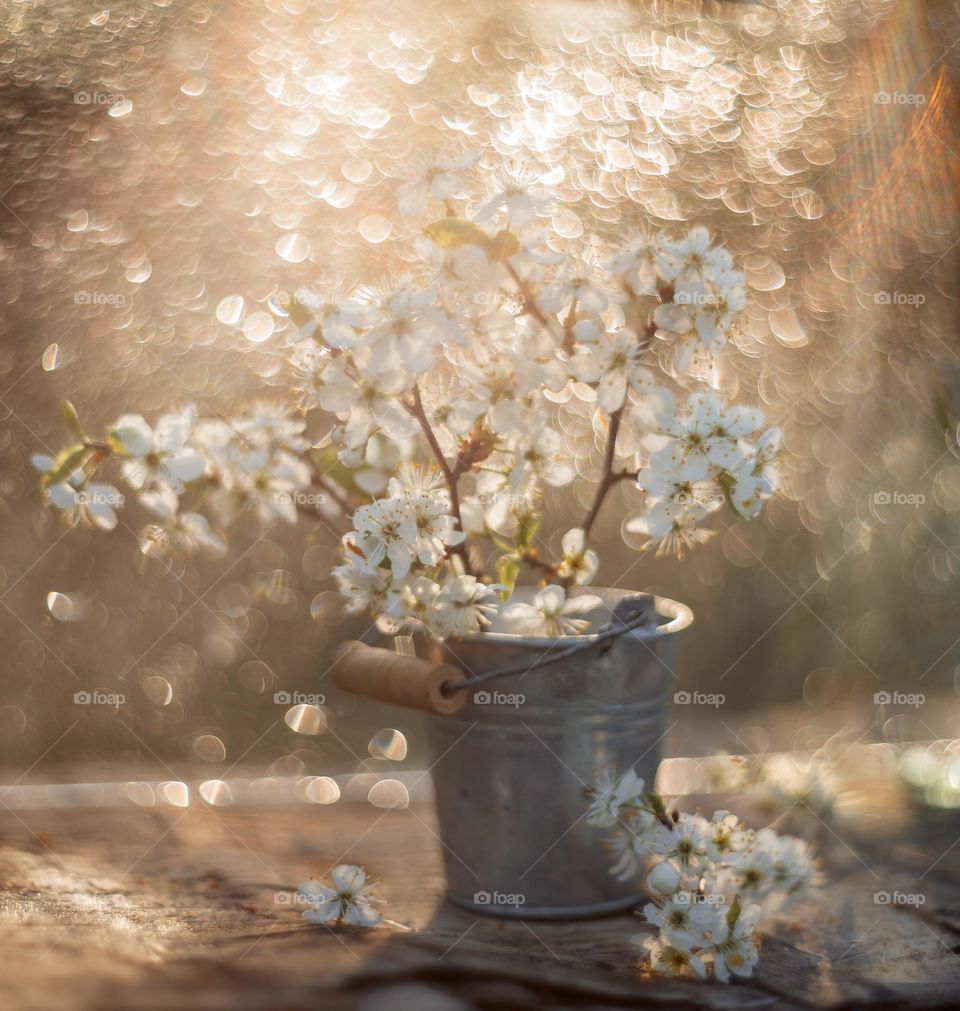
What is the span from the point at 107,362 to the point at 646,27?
81 centimetres

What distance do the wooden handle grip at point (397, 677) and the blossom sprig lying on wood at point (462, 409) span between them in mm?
28

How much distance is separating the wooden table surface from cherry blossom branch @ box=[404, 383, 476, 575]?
0.26m

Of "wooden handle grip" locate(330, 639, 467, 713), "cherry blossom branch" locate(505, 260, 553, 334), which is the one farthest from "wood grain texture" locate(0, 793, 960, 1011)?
"cherry blossom branch" locate(505, 260, 553, 334)

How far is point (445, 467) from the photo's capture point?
73cm

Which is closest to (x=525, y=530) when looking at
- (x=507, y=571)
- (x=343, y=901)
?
(x=507, y=571)

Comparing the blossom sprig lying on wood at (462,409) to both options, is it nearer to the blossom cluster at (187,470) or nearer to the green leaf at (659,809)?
the blossom cluster at (187,470)

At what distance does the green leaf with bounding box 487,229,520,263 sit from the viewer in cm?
67

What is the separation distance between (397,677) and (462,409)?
0.19m

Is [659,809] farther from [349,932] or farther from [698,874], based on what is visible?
[349,932]

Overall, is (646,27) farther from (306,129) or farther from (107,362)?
(107,362)

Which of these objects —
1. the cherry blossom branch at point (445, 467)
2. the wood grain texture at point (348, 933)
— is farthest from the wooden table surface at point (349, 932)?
the cherry blossom branch at point (445, 467)

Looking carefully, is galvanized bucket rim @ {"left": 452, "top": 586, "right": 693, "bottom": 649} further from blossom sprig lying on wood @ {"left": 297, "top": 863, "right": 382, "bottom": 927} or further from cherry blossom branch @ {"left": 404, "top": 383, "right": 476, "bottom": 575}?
blossom sprig lying on wood @ {"left": 297, "top": 863, "right": 382, "bottom": 927}

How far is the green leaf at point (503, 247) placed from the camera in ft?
2.18

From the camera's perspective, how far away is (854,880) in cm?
85
